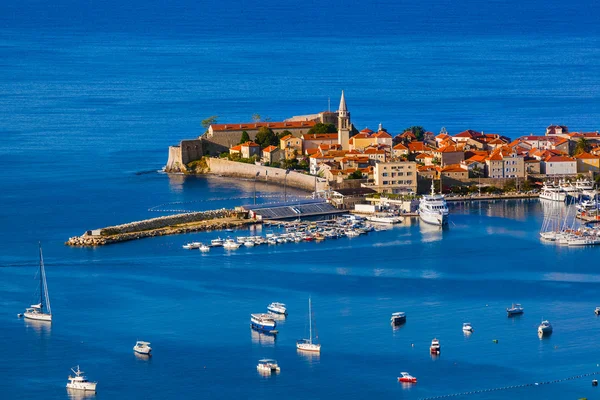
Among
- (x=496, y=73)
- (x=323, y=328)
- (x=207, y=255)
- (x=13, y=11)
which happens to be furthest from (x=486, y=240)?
(x=13, y=11)

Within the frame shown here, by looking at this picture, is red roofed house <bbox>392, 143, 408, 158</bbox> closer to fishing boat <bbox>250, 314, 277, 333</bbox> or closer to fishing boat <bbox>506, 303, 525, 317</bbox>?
fishing boat <bbox>506, 303, 525, 317</bbox>

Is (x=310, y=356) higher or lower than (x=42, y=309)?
lower

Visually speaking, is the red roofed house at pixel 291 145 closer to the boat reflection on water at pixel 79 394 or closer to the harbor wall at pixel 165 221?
the harbor wall at pixel 165 221

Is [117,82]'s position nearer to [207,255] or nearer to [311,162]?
[311,162]

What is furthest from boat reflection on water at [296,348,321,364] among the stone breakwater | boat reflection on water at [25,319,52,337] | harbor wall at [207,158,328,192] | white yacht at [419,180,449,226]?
harbor wall at [207,158,328,192]

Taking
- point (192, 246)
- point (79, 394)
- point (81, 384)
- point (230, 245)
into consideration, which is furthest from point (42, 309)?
point (230, 245)

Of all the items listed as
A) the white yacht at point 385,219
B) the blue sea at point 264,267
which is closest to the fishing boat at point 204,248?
the blue sea at point 264,267

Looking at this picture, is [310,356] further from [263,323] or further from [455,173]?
[455,173]
